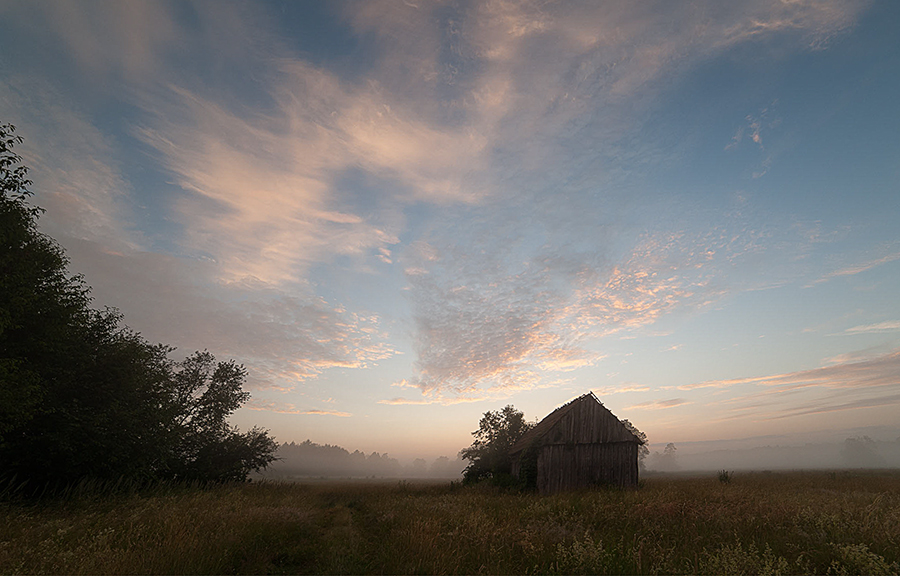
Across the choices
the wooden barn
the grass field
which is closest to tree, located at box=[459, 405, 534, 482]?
the wooden barn

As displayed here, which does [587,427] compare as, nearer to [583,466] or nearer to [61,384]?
[583,466]

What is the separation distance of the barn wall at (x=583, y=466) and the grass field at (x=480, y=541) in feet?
40.2

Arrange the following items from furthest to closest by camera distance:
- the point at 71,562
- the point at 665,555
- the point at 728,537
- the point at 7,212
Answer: the point at 7,212 → the point at 728,537 → the point at 665,555 → the point at 71,562

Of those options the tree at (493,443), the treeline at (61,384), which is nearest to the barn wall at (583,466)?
the tree at (493,443)

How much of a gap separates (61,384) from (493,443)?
1282 inches

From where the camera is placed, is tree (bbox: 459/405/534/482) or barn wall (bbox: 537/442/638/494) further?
tree (bbox: 459/405/534/482)

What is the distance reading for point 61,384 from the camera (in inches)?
601

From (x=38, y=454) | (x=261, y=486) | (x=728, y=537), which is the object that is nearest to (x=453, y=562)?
(x=728, y=537)

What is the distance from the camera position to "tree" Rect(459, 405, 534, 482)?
34528 mm

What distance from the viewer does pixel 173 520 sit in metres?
8.95

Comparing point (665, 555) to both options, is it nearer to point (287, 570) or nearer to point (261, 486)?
point (287, 570)

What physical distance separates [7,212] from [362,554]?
1717cm

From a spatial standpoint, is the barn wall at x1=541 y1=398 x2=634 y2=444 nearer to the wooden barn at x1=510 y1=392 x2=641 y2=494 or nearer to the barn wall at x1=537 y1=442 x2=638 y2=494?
the wooden barn at x1=510 y1=392 x2=641 y2=494

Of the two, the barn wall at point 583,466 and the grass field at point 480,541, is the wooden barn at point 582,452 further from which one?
the grass field at point 480,541
